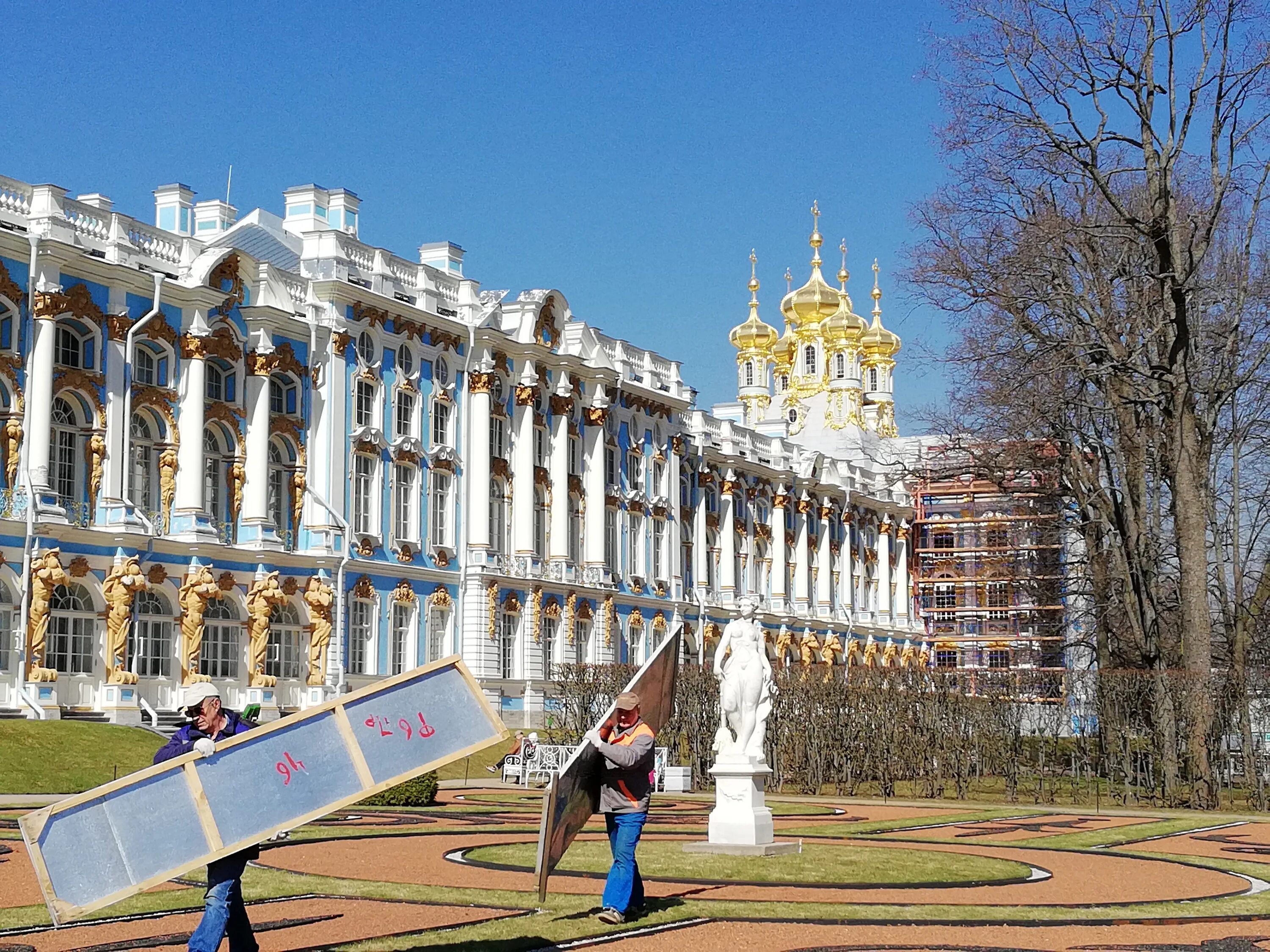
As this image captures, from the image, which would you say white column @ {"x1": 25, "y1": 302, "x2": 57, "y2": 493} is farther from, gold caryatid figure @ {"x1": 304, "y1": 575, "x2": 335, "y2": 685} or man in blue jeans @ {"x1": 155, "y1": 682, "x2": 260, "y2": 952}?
man in blue jeans @ {"x1": 155, "y1": 682, "x2": 260, "y2": 952}

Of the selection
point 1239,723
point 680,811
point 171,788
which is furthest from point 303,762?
point 1239,723

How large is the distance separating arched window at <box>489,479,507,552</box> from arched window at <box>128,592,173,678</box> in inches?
508

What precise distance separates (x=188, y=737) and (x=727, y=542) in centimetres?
5963

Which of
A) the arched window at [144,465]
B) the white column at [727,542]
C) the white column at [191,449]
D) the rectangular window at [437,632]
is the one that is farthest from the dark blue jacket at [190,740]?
the white column at [727,542]

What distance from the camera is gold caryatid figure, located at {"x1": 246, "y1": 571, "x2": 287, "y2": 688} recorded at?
42.2 metres

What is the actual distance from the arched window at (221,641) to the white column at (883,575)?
47.4 meters

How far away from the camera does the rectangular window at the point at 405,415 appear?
48531 millimetres

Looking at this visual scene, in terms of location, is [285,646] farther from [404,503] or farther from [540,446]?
[540,446]

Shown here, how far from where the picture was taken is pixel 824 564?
78500 millimetres

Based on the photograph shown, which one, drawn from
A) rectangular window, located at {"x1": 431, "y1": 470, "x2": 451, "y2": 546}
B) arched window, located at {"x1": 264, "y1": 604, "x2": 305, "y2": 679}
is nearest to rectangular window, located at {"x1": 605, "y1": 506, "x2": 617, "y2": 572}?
rectangular window, located at {"x1": 431, "y1": 470, "x2": 451, "y2": 546}

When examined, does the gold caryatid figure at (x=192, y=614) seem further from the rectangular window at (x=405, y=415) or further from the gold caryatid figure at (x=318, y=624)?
the rectangular window at (x=405, y=415)

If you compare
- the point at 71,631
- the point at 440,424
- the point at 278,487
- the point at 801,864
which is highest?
the point at 440,424

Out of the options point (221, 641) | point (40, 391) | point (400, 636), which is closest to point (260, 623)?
point (221, 641)

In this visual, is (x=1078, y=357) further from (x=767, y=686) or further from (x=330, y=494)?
(x=330, y=494)
